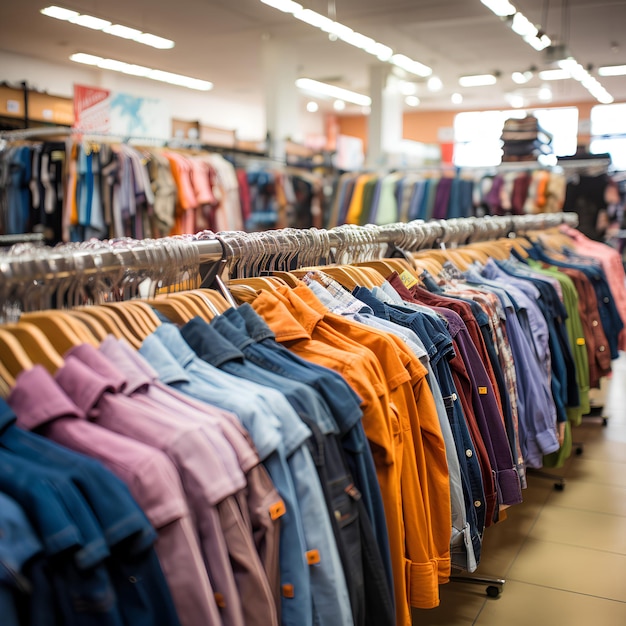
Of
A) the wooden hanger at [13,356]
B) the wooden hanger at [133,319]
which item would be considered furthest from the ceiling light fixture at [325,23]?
the wooden hanger at [13,356]

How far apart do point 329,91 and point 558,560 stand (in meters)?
13.8

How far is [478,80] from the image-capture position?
15109 mm

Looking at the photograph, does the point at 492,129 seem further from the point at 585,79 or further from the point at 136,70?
the point at 136,70

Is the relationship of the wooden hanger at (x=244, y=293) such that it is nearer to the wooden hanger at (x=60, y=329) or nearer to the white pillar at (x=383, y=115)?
the wooden hanger at (x=60, y=329)

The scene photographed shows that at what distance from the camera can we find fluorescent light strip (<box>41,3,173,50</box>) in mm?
10062

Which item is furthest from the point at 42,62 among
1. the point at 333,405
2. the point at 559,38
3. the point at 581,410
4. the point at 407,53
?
the point at 333,405

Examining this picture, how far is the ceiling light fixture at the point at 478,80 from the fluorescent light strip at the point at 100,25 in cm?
633

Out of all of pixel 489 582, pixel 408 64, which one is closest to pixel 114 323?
pixel 489 582

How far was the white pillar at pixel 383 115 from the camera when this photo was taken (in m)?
12.6

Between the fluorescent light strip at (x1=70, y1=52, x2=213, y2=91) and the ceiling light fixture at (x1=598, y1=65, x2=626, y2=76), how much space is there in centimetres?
810

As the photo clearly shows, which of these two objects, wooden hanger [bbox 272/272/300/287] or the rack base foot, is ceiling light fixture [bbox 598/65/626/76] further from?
wooden hanger [bbox 272/272/300/287]

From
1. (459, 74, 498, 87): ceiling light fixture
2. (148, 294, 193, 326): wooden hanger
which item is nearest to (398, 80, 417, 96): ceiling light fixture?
(459, 74, 498, 87): ceiling light fixture

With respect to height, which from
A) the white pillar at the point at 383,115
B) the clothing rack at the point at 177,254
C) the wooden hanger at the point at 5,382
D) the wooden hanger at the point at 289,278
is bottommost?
the wooden hanger at the point at 5,382

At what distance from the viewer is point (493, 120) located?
19.8m
